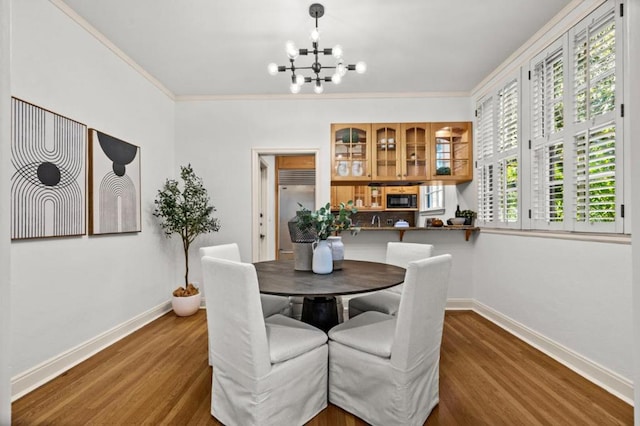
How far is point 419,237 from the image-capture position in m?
3.99

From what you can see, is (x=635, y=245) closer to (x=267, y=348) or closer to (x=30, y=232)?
(x=267, y=348)

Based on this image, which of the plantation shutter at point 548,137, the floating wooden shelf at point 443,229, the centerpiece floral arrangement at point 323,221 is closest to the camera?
the centerpiece floral arrangement at point 323,221

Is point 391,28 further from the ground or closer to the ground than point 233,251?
further from the ground

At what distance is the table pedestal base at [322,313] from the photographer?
232 cm

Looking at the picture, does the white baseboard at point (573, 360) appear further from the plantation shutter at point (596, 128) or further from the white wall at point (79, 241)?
the white wall at point (79, 241)

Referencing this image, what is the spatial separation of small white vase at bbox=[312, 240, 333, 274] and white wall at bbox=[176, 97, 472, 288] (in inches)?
73.3

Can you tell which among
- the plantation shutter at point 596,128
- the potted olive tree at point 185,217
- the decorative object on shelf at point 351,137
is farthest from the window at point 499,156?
the potted olive tree at point 185,217

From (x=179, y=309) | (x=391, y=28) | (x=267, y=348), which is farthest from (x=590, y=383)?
(x=179, y=309)

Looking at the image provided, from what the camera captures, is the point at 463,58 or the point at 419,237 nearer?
the point at 463,58

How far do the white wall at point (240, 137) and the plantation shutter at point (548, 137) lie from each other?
176cm

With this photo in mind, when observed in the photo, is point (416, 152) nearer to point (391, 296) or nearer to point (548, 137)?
point (548, 137)

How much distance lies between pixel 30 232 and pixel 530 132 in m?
3.85

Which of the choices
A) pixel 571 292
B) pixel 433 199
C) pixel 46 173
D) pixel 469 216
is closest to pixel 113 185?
pixel 46 173

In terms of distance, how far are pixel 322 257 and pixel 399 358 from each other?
0.82 meters
